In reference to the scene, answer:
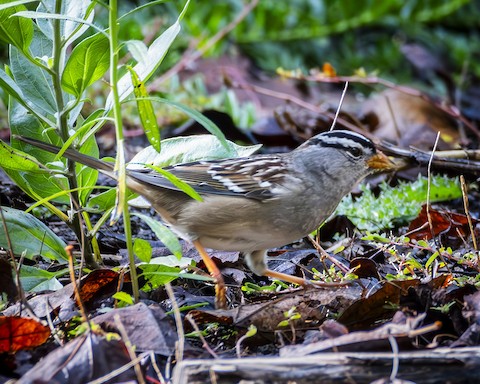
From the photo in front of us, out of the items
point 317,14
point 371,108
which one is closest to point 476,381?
point 371,108

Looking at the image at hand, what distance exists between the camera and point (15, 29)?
9.66 ft

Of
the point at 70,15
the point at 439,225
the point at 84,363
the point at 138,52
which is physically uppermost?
the point at 70,15

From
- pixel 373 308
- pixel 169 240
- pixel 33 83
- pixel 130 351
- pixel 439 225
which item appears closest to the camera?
pixel 130 351

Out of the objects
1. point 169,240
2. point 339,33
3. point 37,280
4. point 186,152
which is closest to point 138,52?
point 169,240

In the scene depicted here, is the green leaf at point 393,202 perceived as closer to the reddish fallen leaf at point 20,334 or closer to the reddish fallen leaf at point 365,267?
the reddish fallen leaf at point 365,267

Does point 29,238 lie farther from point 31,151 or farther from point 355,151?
point 355,151

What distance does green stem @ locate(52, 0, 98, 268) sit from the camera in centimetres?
296

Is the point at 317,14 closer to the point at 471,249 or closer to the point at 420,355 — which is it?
the point at 471,249

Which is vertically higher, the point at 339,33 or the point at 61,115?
the point at 61,115

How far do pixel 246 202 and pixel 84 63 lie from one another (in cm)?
84

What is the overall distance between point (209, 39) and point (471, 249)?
13.8 ft

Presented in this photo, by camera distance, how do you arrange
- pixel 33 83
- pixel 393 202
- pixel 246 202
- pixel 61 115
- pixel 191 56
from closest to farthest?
pixel 61 115, pixel 33 83, pixel 246 202, pixel 393 202, pixel 191 56

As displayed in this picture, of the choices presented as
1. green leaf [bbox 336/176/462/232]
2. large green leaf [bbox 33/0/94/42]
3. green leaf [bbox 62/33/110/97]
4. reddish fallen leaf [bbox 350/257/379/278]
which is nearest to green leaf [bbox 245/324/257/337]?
reddish fallen leaf [bbox 350/257/379/278]

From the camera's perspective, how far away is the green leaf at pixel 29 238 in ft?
10.0
